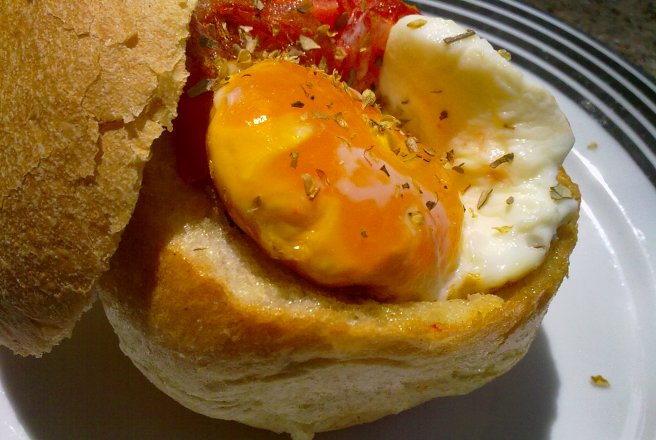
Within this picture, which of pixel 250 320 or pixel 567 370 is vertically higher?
pixel 250 320

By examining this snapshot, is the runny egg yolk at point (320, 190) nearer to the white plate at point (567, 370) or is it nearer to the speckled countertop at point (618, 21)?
the white plate at point (567, 370)

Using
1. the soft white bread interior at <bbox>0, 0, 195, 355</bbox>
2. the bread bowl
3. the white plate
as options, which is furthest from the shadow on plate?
the soft white bread interior at <bbox>0, 0, 195, 355</bbox>

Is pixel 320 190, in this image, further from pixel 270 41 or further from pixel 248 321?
pixel 270 41

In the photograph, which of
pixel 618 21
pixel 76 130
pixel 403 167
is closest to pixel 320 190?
pixel 403 167

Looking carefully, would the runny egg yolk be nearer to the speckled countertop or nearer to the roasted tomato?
the roasted tomato

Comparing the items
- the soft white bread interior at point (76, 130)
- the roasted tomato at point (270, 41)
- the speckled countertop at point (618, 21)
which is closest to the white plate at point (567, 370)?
the soft white bread interior at point (76, 130)

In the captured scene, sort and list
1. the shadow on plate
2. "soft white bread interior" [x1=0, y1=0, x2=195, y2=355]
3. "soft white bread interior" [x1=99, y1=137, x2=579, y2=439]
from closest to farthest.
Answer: "soft white bread interior" [x1=0, y1=0, x2=195, y2=355]
"soft white bread interior" [x1=99, y1=137, x2=579, y2=439]
the shadow on plate

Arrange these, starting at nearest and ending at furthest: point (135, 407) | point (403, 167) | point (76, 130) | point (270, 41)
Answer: point (76, 130), point (403, 167), point (270, 41), point (135, 407)
